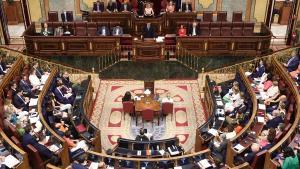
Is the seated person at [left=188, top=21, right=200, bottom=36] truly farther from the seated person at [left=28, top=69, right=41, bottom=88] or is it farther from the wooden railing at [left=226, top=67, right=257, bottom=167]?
the seated person at [left=28, top=69, right=41, bottom=88]

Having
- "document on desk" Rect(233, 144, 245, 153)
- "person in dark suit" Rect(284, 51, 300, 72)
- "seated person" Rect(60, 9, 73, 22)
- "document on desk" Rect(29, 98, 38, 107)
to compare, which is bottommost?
"document on desk" Rect(233, 144, 245, 153)

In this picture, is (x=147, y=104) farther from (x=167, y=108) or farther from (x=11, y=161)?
(x=11, y=161)

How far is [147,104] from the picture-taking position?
11430 mm

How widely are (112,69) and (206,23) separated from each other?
4.51m

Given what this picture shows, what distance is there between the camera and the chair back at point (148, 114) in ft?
36.6

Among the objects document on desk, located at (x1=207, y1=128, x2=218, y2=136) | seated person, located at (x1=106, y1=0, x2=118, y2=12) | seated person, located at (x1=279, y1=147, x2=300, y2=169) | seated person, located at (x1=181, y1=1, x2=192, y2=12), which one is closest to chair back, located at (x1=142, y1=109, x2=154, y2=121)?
document on desk, located at (x1=207, y1=128, x2=218, y2=136)

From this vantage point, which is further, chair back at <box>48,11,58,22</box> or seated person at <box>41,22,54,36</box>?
chair back at <box>48,11,58,22</box>

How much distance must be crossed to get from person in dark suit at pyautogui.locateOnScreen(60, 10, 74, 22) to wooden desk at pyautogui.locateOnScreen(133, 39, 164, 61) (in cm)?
399

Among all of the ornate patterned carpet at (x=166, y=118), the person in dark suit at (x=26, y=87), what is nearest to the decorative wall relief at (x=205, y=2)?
the ornate patterned carpet at (x=166, y=118)

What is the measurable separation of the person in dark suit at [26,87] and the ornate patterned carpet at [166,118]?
78.4 inches

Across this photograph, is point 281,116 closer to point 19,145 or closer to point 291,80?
point 291,80

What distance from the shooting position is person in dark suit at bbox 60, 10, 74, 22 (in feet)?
55.2

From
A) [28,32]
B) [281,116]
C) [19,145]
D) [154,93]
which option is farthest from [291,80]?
[28,32]

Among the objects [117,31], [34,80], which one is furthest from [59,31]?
[34,80]
